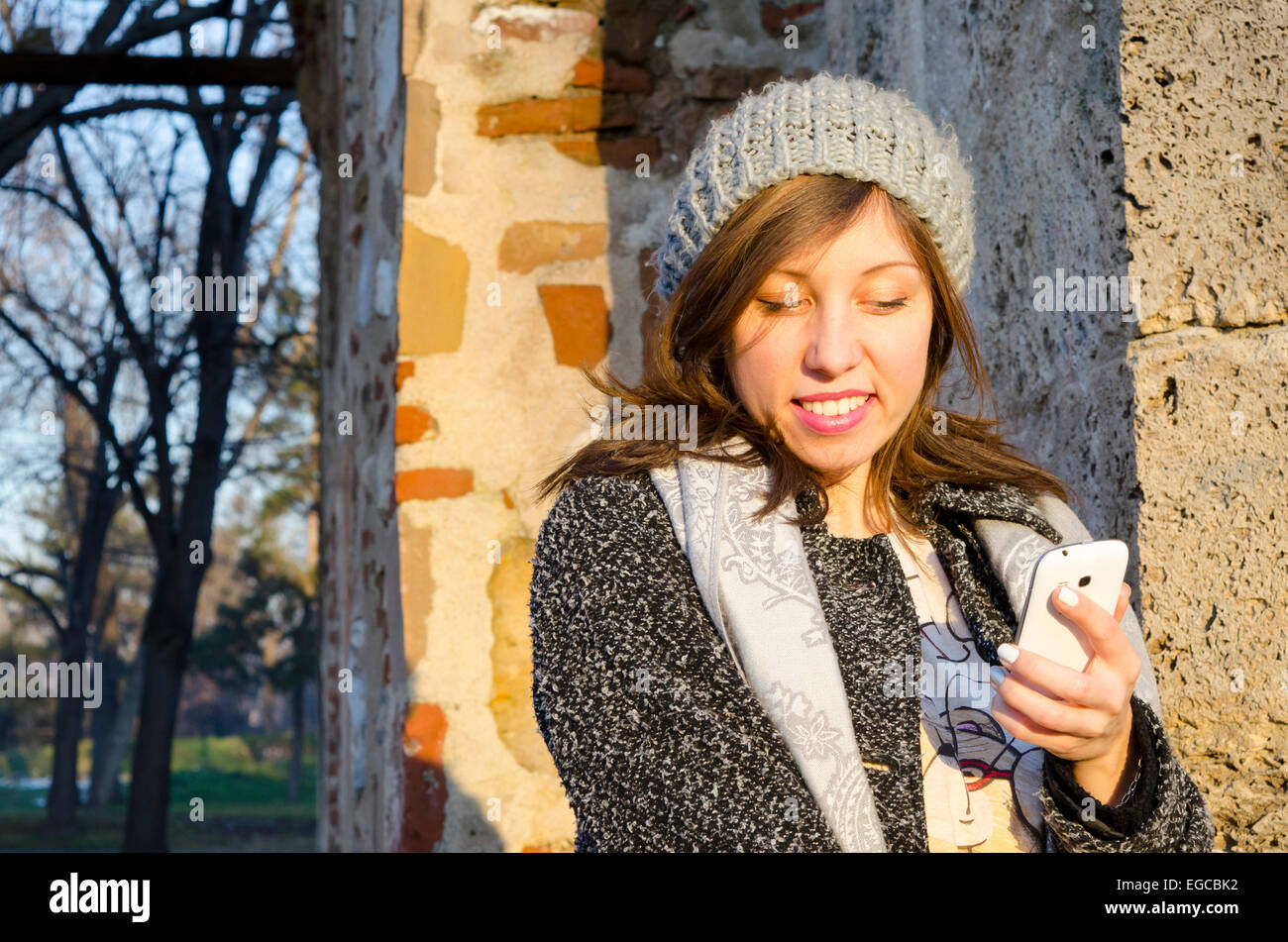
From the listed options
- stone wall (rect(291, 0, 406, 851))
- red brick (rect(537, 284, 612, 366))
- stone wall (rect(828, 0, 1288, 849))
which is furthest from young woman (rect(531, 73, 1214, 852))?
stone wall (rect(291, 0, 406, 851))

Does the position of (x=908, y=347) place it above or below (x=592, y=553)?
above

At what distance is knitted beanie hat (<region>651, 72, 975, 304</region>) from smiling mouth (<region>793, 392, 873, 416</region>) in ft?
0.73

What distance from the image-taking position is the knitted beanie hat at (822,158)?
134 centimetres

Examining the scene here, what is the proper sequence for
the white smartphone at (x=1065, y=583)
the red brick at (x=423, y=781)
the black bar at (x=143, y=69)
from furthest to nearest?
the black bar at (x=143, y=69)
the red brick at (x=423, y=781)
the white smartphone at (x=1065, y=583)

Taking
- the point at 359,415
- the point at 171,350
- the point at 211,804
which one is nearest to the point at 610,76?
the point at 359,415

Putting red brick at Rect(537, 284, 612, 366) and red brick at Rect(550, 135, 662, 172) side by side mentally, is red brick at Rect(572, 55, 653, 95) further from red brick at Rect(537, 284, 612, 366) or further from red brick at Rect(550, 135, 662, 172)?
red brick at Rect(537, 284, 612, 366)

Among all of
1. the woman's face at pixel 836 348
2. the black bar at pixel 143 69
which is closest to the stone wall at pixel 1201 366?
the woman's face at pixel 836 348

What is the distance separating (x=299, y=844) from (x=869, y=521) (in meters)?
13.6

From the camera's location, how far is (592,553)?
3.94 feet

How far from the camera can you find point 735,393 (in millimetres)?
1376

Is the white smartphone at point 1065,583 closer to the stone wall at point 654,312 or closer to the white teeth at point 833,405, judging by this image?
the white teeth at point 833,405

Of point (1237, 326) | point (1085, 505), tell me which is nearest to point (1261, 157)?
point (1237, 326)

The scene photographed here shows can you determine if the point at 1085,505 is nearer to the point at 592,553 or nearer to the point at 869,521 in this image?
the point at 869,521
